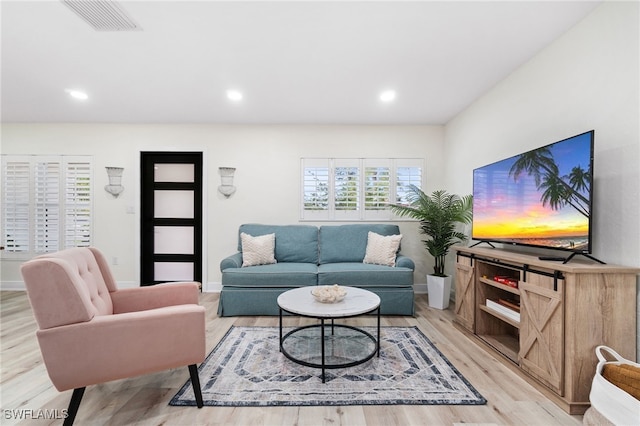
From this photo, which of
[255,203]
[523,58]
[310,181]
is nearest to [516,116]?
[523,58]

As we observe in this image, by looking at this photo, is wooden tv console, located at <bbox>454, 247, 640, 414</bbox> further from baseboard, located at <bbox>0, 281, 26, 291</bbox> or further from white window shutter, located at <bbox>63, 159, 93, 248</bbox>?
baseboard, located at <bbox>0, 281, 26, 291</bbox>

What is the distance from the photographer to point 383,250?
3705 millimetres

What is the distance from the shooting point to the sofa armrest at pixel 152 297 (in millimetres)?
2107

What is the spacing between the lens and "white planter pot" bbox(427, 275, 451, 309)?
11.8ft

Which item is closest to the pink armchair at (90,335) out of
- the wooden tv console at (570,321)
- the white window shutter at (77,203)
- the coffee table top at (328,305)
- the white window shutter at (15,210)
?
the coffee table top at (328,305)

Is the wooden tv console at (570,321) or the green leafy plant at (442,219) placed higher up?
the green leafy plant at (442,219)

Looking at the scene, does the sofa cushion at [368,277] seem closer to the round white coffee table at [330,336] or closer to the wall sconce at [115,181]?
the round white coffee table at [330,336]

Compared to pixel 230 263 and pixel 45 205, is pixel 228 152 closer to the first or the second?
pixel 230 263

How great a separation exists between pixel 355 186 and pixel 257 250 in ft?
5.61

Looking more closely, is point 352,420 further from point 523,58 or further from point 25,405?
point 523,58

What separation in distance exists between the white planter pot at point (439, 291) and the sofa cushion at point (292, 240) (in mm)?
1521

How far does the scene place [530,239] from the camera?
2.21 m

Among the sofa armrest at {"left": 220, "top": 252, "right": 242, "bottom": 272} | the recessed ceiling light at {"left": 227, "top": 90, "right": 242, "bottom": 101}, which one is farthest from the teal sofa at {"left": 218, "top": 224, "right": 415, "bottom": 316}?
the recessed ceiling light at {"left": 227, "top": 90, "right": 242, "bottom": 101}

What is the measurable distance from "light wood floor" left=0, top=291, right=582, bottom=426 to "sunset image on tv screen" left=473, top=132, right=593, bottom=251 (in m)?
0.99
